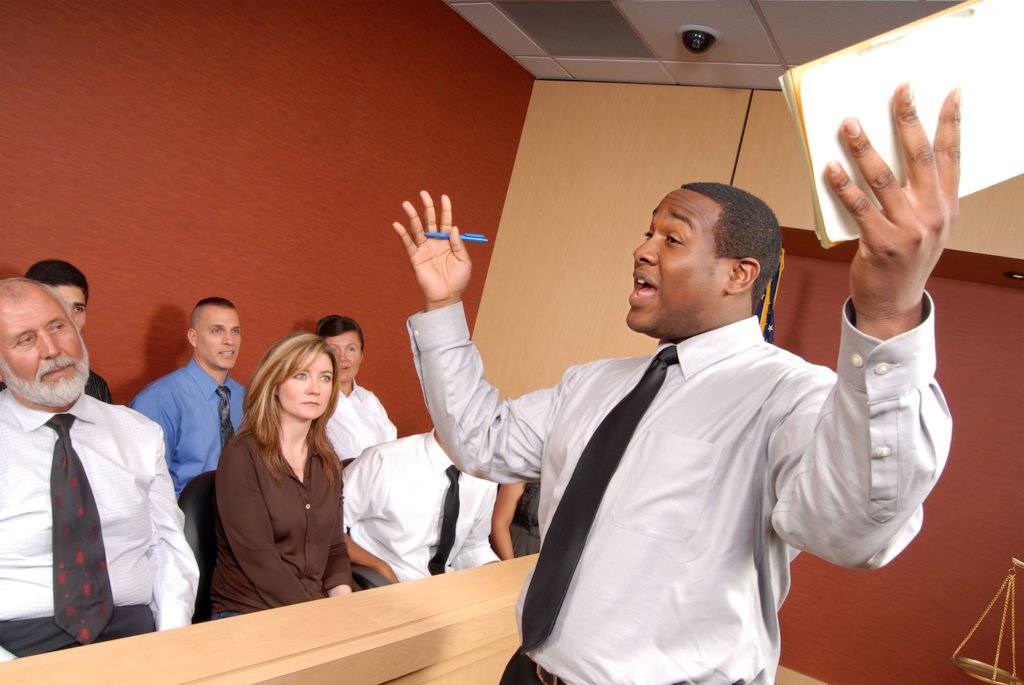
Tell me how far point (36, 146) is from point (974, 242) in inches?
153

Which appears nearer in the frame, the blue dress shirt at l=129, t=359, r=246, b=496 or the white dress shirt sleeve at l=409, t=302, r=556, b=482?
the white dress shirt sleeve at l=409, t=302, r=556, b=482

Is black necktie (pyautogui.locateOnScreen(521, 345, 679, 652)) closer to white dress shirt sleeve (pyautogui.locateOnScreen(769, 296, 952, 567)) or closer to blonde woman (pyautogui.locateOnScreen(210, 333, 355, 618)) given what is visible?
white dress shirt sleeve (pyautogui.locateOnScreen(769, 296, 952, 567))

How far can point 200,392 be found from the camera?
3.29m

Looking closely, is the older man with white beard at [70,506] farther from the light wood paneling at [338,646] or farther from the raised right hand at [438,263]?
the raised right hand at [438,263]

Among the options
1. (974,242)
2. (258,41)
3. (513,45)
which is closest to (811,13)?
(974,242)

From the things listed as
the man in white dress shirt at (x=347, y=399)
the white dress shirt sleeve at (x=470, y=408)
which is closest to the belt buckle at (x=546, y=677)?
the white dress shirt sleeve at (x=470, y=408)

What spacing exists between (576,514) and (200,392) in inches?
99.5

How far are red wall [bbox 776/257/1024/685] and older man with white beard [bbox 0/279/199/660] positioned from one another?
352cm

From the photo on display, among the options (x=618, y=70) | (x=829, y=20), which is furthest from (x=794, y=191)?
(x=618, y=70)

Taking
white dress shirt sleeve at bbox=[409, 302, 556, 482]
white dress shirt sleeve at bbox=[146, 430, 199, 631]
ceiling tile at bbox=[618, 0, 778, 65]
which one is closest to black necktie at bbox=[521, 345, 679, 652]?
white dress shirt sleeve at bbox=[409, 302, 556, 482]

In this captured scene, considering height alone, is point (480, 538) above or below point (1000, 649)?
above

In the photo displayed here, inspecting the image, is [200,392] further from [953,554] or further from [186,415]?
[953,554]

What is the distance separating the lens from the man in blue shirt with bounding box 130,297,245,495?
3.21 meters

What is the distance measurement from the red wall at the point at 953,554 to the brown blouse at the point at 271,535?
2.95 metres
